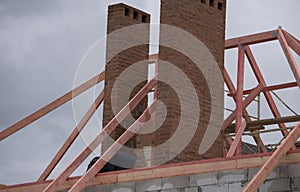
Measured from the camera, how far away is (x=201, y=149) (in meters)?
17.6

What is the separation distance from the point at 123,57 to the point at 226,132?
3480 mm

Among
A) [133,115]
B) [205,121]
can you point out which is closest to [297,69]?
[205,121]

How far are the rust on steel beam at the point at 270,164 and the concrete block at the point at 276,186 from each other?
367 millimetres

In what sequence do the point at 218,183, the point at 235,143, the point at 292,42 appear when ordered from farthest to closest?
the point at 292,42 < the point at 235,143 < the point at 218,183

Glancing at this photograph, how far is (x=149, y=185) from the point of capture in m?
15.4

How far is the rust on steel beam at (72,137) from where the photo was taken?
2034 centimetres

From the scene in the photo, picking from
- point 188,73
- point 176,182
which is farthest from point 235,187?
point 188,73

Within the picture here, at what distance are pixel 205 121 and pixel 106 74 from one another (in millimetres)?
3691

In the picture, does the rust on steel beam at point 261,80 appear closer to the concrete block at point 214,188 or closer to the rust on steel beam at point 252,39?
the rust on steel beam at point 252,39

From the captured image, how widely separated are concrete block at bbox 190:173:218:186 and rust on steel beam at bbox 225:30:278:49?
4.75 metres

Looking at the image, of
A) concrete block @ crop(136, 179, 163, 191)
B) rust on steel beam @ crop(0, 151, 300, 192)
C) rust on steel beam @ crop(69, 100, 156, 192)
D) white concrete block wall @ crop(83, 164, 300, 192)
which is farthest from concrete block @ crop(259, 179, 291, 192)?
rust on steel beam @ crop(69, 100, 156, 192)

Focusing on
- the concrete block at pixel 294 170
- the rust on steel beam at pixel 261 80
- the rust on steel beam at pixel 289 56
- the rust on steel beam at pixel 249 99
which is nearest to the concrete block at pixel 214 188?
the concrete block at pixel 294 170

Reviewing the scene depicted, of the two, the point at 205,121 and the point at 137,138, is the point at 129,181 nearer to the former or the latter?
the point at 205,121

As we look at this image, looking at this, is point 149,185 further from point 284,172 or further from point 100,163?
point 284,172
